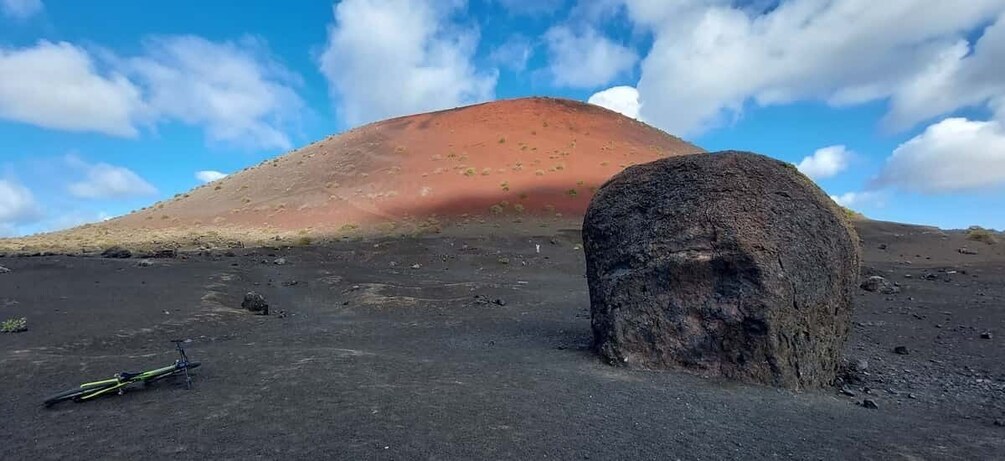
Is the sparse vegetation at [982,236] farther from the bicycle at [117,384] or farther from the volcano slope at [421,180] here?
the bicycle at [117,384]

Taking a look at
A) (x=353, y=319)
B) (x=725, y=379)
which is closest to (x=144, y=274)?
(x=353, y=319)

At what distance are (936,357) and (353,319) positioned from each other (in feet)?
34.8

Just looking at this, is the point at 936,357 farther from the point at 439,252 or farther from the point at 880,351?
the point at 439,252

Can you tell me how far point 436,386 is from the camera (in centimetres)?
612

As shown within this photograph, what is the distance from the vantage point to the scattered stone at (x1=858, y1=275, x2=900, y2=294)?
580 inches

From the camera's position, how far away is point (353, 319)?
1201 cm

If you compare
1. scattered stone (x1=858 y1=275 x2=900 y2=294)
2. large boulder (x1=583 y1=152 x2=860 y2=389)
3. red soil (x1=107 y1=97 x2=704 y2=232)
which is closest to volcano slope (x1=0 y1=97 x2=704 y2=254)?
red soil (x1=107 y1=97 x2=704 y2=232)

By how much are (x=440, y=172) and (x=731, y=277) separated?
117ft

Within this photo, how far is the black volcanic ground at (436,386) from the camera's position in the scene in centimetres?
455

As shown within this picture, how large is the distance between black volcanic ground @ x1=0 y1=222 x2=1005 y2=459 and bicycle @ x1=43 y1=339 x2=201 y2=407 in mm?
110

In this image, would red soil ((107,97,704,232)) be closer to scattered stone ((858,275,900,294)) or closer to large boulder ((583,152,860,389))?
scattered stone ((858,275,900,294))

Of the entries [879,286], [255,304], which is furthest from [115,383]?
[879,286]

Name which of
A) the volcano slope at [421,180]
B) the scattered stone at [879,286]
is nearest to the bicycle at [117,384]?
the scattered stone at [879,286]

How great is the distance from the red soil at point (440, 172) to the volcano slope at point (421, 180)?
111mm
